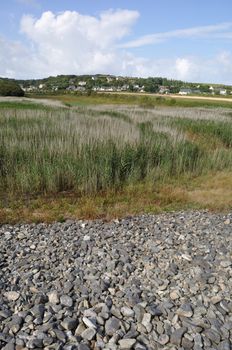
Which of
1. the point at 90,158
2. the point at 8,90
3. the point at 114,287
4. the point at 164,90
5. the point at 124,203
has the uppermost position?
the point at 90,158

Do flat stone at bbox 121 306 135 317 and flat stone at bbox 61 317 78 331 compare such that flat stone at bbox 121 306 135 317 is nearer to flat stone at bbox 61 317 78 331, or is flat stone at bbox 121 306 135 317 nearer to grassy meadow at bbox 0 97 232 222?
flat stone at bbox 61 317 78 331

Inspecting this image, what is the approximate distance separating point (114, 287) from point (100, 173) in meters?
5.78

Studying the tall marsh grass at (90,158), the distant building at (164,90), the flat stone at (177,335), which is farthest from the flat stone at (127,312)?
the distant building at (164,90)

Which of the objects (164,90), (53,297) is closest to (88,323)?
(53,297)

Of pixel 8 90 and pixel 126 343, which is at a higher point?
pixel 126 343

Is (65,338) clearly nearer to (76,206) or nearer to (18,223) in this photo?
(18,223)

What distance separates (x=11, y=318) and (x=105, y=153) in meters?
7.76

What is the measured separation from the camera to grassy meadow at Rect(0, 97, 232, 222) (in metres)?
9.30

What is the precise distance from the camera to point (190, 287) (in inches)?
212

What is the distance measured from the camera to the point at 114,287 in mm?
5324

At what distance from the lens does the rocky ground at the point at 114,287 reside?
428cm

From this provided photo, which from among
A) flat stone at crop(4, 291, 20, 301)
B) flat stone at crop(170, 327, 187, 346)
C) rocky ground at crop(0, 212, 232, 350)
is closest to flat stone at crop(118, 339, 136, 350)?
rocky ground at crop(0, 212, 232, 350)

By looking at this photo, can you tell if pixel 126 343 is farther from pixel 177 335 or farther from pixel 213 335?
pixel 213 335

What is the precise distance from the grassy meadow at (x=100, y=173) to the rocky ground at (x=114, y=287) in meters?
1.53
